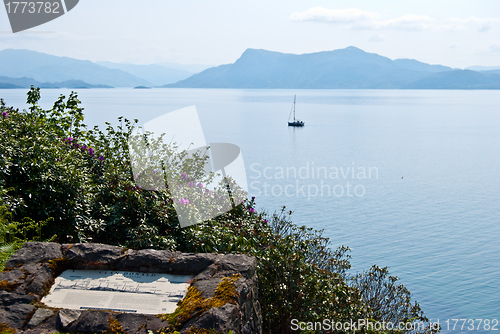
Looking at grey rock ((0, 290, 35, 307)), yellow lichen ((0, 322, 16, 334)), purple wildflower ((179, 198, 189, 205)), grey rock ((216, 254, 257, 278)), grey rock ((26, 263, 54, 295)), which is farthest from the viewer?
purple wildflower ((179, 198, 189, 205))

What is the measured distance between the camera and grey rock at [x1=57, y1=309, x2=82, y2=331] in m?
2.56

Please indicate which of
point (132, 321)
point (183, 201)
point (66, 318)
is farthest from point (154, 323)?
point (183, 201)

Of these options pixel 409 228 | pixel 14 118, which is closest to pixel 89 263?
pixel 14 118

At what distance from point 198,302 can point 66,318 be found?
853 mm

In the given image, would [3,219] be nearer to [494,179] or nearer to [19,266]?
[19,266]

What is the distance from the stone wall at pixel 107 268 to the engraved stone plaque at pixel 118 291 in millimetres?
65

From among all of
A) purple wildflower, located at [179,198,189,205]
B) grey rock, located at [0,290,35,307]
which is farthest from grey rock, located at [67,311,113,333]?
purple wildflower, located at [179,198,189,205]

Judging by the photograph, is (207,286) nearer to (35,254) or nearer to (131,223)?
(35,254)

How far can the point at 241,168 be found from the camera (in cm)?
614

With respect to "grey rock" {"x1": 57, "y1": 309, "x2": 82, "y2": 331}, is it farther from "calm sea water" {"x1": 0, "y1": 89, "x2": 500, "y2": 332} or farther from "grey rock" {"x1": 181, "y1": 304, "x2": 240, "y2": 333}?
"calm sea water" {"x1": 0, "y1": 89, "x2": 500, "y2": 332}

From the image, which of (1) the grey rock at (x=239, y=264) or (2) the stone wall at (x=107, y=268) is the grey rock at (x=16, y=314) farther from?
(1) the grey rock at (x=239, y=264)

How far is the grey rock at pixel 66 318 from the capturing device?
2.56 meters

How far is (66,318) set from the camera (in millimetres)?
2609

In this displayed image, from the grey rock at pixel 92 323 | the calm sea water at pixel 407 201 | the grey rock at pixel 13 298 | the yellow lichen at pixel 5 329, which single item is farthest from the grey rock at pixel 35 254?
the calm sea water at pixel 407 201
